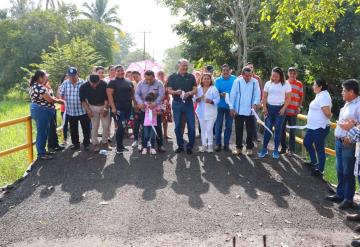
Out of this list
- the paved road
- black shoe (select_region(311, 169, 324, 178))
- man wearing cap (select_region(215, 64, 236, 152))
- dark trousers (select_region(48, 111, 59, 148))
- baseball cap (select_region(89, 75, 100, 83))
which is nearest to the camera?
the paved road

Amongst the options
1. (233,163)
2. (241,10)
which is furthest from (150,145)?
(241,10)

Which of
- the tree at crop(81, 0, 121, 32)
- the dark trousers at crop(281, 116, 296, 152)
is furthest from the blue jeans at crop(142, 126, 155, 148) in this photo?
the tree at crop(81, 0, 121, 32)

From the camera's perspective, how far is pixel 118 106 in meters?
7.83

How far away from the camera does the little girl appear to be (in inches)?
308

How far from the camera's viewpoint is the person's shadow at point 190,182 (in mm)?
5676

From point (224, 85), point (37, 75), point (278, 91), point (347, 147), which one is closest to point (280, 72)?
point (278, 91)

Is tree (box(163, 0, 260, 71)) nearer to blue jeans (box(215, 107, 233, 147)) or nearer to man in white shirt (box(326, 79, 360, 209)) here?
blue jeans (box(215, 107, 233, 147))

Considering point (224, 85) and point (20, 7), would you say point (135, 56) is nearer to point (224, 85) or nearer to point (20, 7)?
point (20, 7)

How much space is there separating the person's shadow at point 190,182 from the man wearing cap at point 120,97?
1381 millimetres

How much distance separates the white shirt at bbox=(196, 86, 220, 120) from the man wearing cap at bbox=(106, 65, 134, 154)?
141 cm

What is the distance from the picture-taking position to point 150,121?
7848 millimetres

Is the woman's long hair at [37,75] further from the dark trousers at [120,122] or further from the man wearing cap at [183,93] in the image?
the man wearing cap at [183,93]

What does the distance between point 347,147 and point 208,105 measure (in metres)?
3.24

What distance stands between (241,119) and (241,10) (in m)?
10.6
